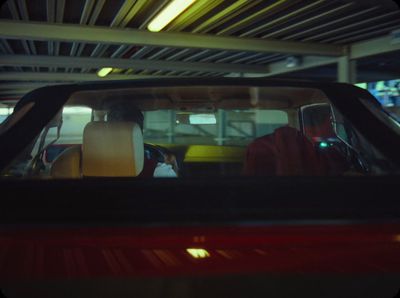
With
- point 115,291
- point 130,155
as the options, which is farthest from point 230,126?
point 115,291

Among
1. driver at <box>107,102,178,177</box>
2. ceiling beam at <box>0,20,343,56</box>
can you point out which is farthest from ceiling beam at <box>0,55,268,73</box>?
driver at <box>107,102,178,177</box>

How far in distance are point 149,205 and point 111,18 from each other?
294 inches

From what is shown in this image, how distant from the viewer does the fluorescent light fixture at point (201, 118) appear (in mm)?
2957

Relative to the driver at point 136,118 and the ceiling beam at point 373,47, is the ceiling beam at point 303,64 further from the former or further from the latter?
the driver at point 136,118

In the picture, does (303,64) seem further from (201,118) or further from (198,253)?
(198,253)

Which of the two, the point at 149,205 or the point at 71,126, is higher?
the point at 71,126

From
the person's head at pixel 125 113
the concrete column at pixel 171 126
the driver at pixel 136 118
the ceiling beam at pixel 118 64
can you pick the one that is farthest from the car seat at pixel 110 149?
the ceiling beam at pixel 118 64

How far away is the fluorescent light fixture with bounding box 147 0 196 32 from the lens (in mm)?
6785

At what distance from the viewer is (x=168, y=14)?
741 cm

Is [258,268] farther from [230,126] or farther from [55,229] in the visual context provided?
[230,126]

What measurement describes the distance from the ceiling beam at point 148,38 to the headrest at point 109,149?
7048 millimetres

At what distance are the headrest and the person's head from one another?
3.22ft

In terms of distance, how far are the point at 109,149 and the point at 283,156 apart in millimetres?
832

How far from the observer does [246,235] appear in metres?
1.11
